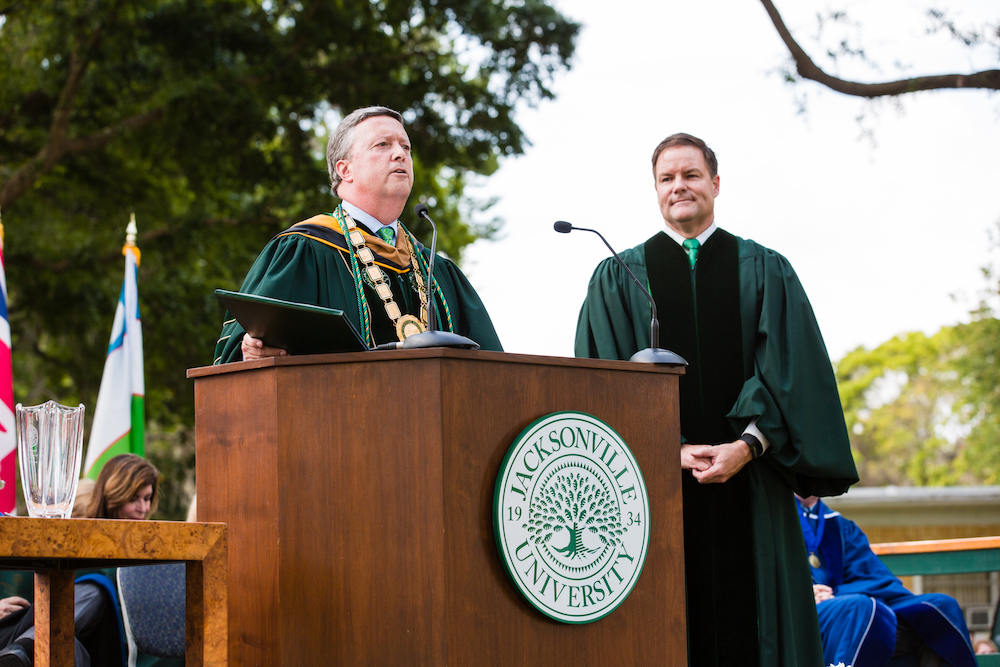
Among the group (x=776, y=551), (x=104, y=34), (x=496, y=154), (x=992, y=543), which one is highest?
(x=104, y=34)

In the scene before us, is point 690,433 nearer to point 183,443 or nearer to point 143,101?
point 143,101

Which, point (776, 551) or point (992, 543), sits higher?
point (776, 551)

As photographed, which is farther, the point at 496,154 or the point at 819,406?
the point at 496,154

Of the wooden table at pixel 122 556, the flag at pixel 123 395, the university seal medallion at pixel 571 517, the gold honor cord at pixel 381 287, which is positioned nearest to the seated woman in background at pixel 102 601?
the wooden table at pixel 122 556

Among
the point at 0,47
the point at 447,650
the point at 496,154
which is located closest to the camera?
the point at 447,650

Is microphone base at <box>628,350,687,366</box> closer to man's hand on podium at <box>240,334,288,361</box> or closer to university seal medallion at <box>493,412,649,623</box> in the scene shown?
university seal medallion at <box>493,412,649,623</box>

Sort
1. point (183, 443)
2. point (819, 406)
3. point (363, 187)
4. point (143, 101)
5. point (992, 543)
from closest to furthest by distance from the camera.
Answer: point (363, 187), point (819, 406), point (992, 543), point (143, 101), point (183, 443)

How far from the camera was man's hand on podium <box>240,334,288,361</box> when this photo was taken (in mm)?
2201

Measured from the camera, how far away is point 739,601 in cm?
299

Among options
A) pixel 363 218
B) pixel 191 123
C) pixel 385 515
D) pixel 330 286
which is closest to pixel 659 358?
pixel 385 515

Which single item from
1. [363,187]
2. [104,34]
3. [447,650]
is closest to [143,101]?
[104,34]

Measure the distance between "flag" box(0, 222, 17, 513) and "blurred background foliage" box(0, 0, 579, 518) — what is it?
5.67 meters

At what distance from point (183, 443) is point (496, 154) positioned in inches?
208

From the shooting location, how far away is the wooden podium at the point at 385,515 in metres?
1.88
